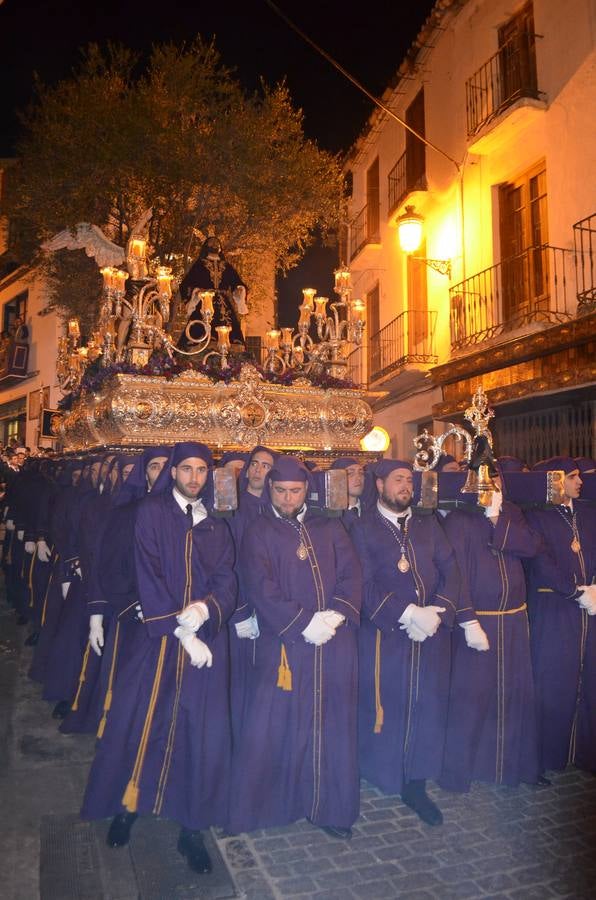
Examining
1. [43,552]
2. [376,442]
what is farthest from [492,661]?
[43,552]

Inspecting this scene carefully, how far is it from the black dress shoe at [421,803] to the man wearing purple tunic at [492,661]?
269 millimetres

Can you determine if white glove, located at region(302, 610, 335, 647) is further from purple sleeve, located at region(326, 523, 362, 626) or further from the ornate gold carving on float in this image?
the ornate gold carving on float

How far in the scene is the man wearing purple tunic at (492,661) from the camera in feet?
13.2

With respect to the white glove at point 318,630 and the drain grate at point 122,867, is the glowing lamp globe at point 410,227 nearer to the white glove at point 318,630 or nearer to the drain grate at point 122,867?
the white glove at point 318,630

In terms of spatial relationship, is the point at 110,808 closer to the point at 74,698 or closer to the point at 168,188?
the point at 74,698

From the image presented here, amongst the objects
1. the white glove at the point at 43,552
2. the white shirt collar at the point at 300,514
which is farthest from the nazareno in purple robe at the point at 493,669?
the white glove at the point at 43,552

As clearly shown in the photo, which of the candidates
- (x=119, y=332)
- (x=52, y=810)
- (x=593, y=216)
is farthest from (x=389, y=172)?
(x=52, y=810)

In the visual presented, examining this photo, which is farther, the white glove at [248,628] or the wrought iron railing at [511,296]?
the wrought iron railing at [511,296]

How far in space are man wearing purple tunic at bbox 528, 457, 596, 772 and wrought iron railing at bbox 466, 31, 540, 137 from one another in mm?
8194

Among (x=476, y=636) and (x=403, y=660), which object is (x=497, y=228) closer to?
(x=476, y=636)

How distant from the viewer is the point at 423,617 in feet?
12.3

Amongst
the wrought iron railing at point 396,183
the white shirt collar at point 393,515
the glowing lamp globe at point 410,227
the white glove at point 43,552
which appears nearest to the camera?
the white shirt collar at point 393,515

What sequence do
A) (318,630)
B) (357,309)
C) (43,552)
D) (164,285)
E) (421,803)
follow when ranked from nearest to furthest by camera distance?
(318,630), (421,803), (164,285), (357,309), (43,552)

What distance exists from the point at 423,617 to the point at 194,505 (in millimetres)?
1474
